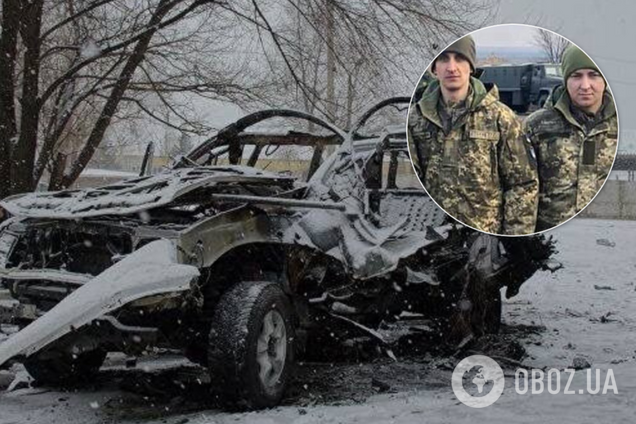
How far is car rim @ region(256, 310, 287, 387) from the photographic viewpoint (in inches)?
207

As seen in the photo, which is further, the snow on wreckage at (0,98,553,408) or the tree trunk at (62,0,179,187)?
the tree trunk at (62,0,179,187)

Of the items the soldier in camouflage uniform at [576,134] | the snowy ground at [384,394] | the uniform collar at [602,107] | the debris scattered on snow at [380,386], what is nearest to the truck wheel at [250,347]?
the snowy ground at [384,394]

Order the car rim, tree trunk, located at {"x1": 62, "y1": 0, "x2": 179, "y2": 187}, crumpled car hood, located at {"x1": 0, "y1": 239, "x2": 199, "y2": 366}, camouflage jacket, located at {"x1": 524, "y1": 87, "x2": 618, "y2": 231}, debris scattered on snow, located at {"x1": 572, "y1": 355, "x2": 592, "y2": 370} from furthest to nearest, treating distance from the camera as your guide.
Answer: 1. tree trunk, located at {"x1": 62, "y1": 0, "x2": 179, "y2": 187}
2. debris scattered on snow, located at {"x1": 572, "y1": 355, "x2": 592, "y2": 370}
3. the car rim
4. crumpled car hood, located at {"x1": 0, "y1": 239, "x2": 199, "y2": 366}
5. camouflage jacket, located at {"x1": 524, "y1": 87, "x2": 618, "y2": 231}

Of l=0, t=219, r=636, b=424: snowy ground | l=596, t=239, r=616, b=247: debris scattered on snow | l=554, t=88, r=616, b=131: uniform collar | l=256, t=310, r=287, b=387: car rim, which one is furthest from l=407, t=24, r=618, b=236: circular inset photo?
l=596, t=239, r=616, b=247: debris scattered on snow

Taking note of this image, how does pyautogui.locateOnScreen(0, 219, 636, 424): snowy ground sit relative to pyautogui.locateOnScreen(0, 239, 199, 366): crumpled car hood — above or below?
below

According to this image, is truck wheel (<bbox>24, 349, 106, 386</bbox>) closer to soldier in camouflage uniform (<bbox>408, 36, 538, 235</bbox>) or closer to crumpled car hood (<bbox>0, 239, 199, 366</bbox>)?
crumpled car hood (<bbox>0, 239, 199, 366</bbox>)

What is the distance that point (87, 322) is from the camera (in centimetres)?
457

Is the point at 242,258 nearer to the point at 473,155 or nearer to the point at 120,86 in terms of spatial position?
the point at 473,155

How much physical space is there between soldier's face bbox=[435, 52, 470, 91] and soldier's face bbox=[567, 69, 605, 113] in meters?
0.29

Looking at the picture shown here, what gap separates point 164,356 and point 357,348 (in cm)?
171

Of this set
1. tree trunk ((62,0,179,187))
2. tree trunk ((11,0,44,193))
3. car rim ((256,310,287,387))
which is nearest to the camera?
car rim ((256,310,287,387))

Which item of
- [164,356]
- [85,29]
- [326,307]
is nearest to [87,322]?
[326,307]

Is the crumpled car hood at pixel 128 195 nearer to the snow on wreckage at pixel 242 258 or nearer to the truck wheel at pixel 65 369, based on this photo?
the snow on wreckage at pixel 242 258

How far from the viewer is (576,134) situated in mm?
2445
